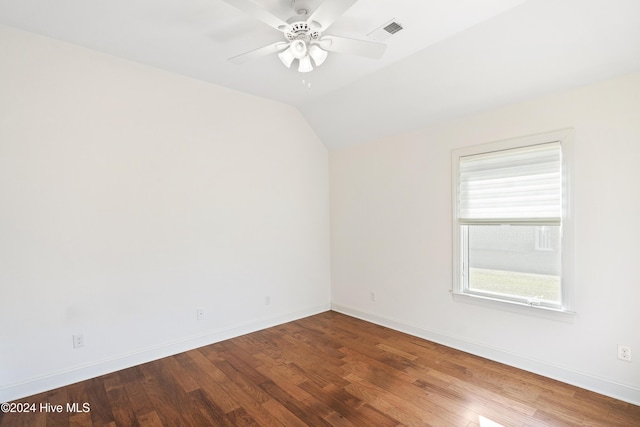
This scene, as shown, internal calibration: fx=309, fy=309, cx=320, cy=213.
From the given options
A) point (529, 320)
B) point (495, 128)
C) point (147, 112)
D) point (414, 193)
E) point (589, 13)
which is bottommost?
point (529, 320)

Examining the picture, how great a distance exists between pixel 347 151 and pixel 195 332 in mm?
3020

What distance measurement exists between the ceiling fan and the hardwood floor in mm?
2546

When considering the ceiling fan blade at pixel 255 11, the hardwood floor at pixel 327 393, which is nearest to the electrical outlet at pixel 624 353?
the hardwood floor at pixel 327 393

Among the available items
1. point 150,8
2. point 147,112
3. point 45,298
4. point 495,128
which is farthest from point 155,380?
point 495,128

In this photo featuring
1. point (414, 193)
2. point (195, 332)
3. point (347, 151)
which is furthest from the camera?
point (347, 151)

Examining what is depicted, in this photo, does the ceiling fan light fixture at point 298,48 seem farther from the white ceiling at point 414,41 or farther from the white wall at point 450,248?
the white wall at point 450,248

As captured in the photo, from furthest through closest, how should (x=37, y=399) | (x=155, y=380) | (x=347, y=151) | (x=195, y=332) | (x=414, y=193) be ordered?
(x=347, y=151)
(x=414, y=193)
(x=195, y=332)
(x=155, y=380)
(x=37, y=399)

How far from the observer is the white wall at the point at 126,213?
8.13 feet

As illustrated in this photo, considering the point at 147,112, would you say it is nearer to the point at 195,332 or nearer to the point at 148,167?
the point at 148,167

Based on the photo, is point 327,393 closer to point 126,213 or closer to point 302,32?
point 126,213

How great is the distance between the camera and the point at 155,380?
8.80ft

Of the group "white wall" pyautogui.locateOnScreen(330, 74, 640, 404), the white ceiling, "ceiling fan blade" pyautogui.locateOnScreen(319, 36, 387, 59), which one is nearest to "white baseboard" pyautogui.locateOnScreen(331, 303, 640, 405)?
"white wall" pyautogui.locateOnScreen(330, 74, 640, 404)

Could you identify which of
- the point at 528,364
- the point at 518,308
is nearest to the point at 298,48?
the point at 518,308

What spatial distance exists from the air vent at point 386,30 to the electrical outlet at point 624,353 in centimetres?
298
